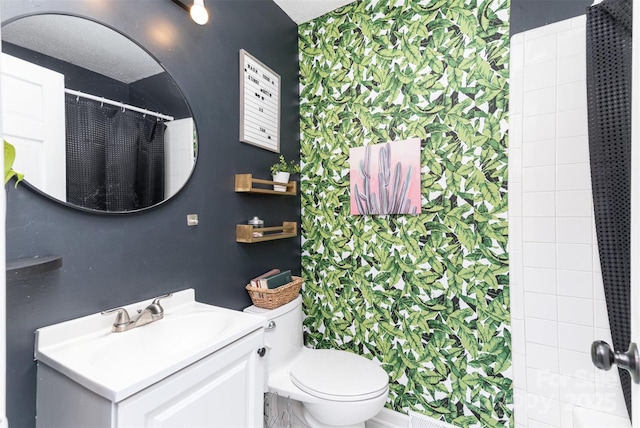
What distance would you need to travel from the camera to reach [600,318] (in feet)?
3.92

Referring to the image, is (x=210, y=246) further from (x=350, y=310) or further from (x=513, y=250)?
(x=513, y=250)

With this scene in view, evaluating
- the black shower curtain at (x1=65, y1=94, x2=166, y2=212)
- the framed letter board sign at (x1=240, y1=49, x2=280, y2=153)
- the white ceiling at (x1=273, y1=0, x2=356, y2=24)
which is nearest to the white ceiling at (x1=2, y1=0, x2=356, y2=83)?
the black shower curtain at (x1=65, y1=94, x2=166, y2=212)

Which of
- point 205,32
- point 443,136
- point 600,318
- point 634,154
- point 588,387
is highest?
point 205,32

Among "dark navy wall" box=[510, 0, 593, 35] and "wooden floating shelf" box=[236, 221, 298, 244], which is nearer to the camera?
"dark navy wall" box=[510, 0, 593, 35]

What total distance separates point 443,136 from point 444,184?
255 millimetres

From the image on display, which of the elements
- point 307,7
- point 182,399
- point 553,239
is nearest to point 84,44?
point 182,399

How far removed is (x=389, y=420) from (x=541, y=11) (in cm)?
218

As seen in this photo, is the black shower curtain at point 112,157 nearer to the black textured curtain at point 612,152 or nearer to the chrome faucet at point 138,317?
the chrome faucet at point 138,317

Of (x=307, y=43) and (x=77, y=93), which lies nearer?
(x=77, y=93)

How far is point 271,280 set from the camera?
1.63m

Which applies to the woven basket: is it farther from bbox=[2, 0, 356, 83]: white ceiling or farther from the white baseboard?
bbox=[2, 0, 356, 83]: white ceiling

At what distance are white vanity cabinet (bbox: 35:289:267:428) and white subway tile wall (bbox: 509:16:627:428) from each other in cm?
117

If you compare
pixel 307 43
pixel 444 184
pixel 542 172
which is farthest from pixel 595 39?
pixel 307 43

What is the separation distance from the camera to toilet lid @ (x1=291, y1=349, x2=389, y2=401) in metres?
1.37
